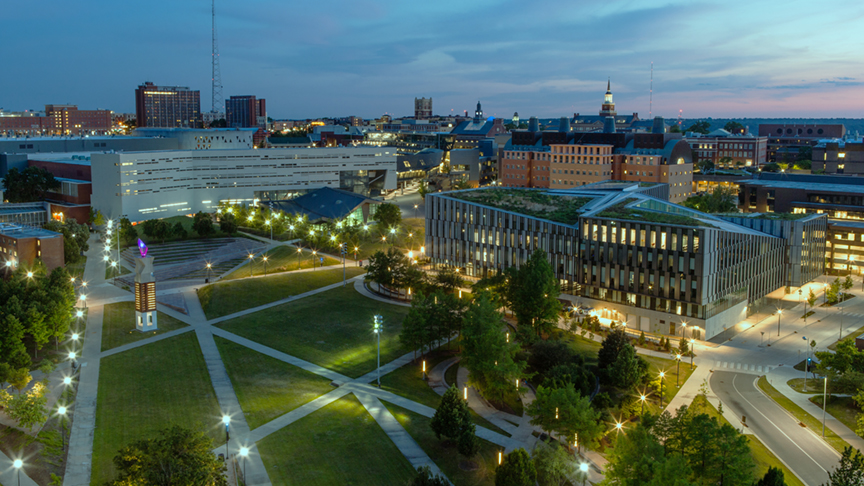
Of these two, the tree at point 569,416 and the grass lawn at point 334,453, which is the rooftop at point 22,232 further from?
the tree at point 569,416

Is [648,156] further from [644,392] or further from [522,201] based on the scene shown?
[644,392]

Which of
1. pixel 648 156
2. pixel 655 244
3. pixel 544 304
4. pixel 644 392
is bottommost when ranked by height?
pixel 644 392

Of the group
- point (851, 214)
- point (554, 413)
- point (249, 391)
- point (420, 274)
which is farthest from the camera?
point (851, 214)

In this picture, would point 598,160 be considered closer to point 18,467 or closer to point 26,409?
point 26,409

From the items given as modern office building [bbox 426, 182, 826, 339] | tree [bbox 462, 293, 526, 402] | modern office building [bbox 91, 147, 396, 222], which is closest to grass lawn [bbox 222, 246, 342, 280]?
modern office building [bbox 426, 182, 826, 339]

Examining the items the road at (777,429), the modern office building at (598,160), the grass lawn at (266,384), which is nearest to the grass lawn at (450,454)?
the grass lawn at (266,384)

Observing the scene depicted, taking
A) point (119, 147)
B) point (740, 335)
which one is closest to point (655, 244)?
point (740, 335)
